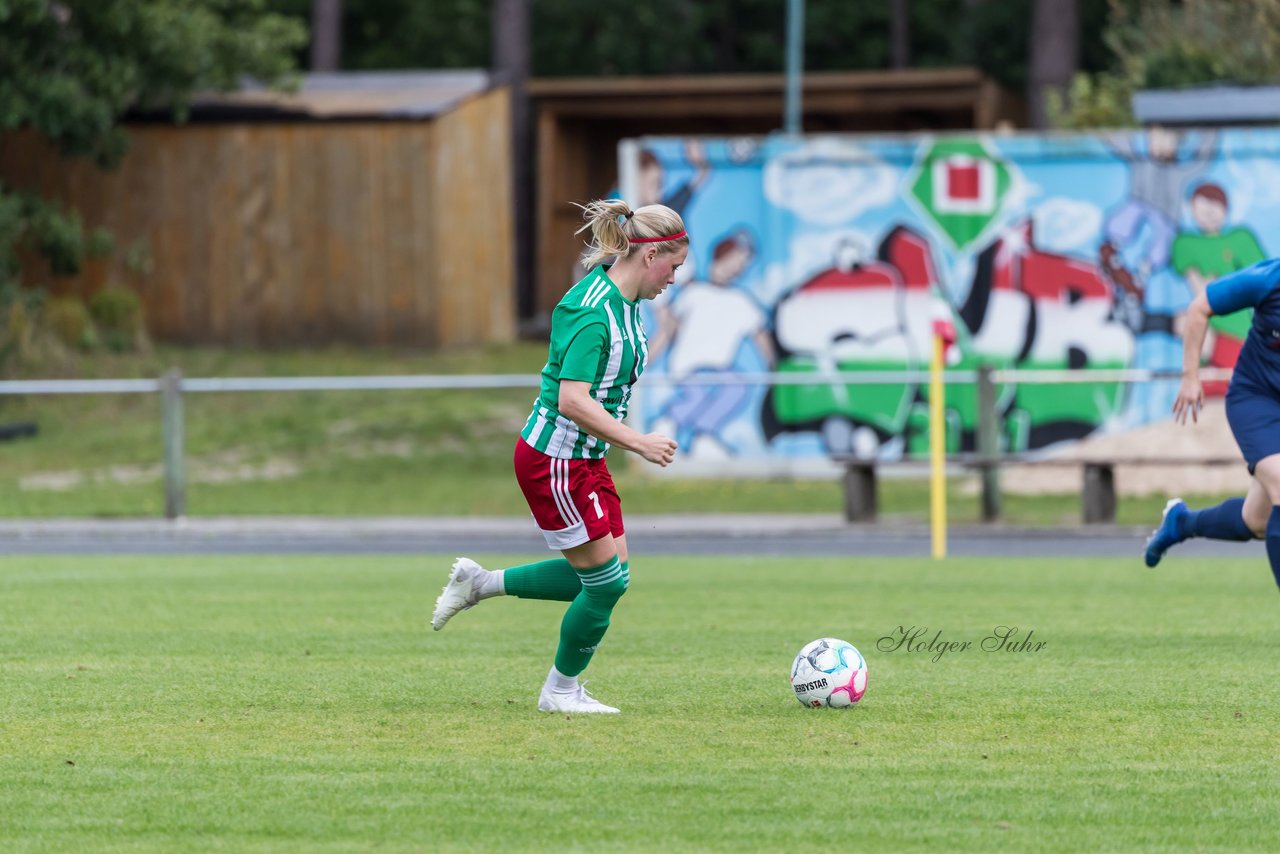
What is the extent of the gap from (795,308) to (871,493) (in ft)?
15.0

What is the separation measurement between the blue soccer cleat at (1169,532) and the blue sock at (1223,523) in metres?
0.10

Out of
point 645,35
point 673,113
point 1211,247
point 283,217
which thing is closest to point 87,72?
point 283,217

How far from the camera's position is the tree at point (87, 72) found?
26.6m

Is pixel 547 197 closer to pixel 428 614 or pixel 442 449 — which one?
pixel 442 449

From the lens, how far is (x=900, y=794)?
625 cm

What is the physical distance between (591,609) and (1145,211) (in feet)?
52.4

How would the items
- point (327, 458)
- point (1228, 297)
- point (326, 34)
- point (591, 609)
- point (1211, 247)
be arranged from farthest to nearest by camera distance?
point (326, 34) < point (327, 458) < point (1211, 247) < point (1228, 297) < point (591, 609)

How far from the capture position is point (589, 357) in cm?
736

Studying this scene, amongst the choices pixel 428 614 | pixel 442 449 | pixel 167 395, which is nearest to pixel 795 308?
pixel 442 449

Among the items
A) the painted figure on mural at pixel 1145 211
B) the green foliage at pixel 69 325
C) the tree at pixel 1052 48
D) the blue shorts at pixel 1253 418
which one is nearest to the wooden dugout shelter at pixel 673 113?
the tree at pixel 1052 48

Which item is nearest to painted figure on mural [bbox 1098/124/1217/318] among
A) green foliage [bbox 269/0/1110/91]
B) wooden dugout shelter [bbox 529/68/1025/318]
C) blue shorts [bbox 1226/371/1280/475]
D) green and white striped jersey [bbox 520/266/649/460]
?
wooden dugout shelter [bbox 529/68/1025/318]

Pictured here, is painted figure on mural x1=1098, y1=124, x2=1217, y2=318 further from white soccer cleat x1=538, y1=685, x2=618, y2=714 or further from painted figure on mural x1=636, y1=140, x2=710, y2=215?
white soccer cleat x1=538, y1=685, x2=618, y2=714

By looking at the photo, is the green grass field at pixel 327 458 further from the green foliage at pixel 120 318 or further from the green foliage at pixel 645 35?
the green foliage at pixel 645 35

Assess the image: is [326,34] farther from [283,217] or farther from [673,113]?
[283,217]
